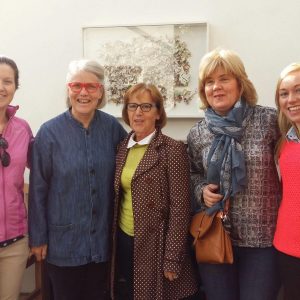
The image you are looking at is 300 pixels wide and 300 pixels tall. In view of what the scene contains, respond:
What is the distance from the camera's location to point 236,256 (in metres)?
1.62

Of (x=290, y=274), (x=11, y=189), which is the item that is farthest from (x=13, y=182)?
(x=290, y=274)

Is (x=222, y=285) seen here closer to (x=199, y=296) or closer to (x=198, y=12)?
(x=199, y=296)

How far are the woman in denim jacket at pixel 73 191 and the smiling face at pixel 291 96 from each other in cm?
79

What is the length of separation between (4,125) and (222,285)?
1.16 m

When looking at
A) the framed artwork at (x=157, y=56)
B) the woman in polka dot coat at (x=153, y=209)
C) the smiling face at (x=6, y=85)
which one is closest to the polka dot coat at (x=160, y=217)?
the woman in polka dot coat at (x=153, y=209)

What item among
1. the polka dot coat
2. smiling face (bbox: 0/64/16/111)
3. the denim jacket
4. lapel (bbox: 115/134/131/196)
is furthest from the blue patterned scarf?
smiling face (bbox: 0/64/16/111)

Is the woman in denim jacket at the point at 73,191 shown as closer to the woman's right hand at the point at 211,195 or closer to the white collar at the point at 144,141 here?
the white collar at the point at 144,141

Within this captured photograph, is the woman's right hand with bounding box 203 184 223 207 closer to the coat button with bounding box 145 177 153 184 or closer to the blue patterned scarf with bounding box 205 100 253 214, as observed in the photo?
the blue patterned scarf with bounding box 205 100 253 214

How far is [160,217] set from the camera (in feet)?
5.56

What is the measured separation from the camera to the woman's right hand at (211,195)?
1.59 m

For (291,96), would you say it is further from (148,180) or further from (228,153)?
(148,180)

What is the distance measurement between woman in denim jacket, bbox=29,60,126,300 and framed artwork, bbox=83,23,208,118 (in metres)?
0.70

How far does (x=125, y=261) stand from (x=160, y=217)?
0.96 feet

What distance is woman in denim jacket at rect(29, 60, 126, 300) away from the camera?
5.60 feet
